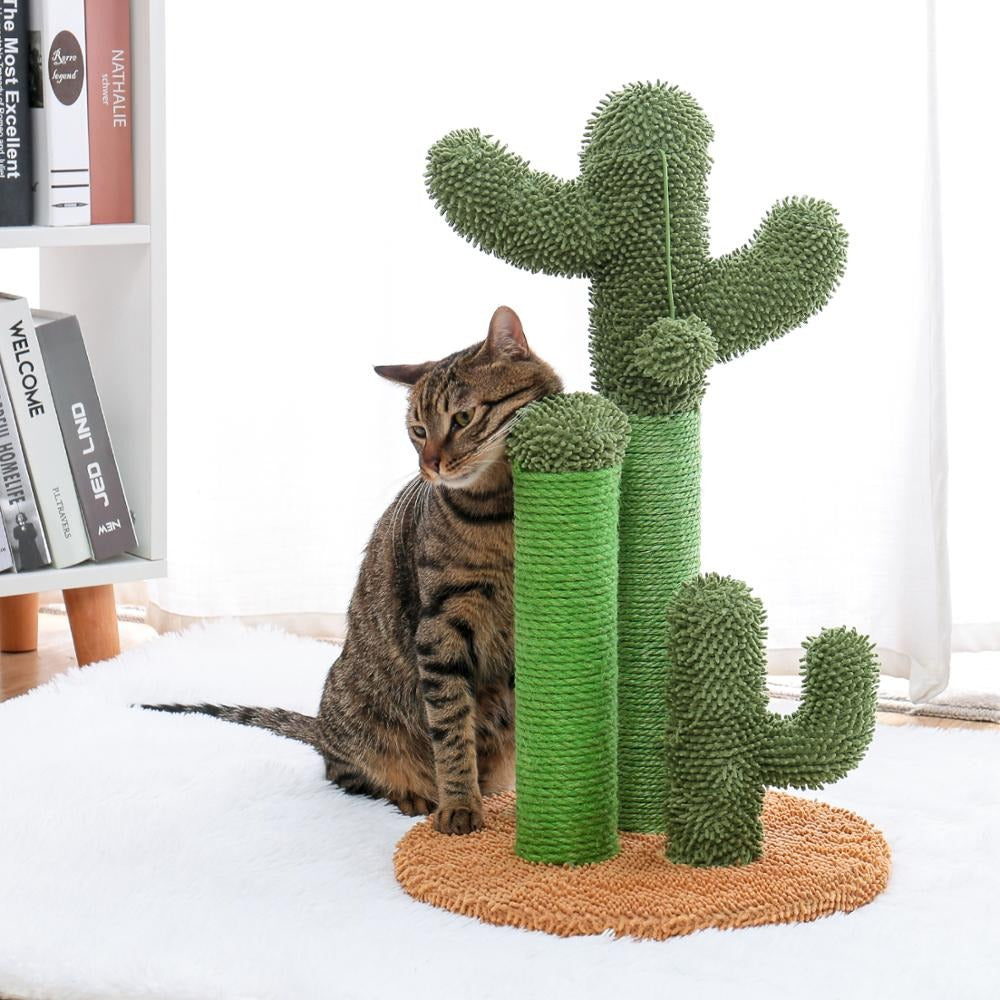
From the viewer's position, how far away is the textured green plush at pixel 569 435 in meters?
1.31

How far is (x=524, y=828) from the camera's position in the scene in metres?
1.40

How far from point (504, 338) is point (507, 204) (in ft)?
0.39

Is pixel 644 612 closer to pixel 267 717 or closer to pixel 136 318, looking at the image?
pixel 267 717

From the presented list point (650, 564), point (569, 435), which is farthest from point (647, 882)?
point (569, 435)

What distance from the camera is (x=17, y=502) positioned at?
178 centimetres

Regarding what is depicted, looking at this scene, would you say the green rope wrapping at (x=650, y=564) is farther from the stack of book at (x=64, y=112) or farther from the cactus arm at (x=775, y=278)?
the stack of book at (x=64, y=112)

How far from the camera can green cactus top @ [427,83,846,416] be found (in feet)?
4.48

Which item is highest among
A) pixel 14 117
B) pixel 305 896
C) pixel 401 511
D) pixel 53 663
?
pixel 14 117

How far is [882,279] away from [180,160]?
1.05 meters

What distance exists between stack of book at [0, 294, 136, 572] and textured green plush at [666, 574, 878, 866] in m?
0.78

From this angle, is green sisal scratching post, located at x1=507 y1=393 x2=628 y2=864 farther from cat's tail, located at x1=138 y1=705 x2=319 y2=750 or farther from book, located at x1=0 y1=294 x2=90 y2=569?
book, located at x1=0 y1=294 x2=90 y2=569

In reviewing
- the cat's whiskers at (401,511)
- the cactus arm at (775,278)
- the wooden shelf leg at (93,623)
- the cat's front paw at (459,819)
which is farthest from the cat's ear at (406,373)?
the wooden shelf leg at (93,623)

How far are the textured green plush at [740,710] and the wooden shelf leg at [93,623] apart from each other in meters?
1.00

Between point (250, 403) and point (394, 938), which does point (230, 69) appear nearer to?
point (250, 403)
